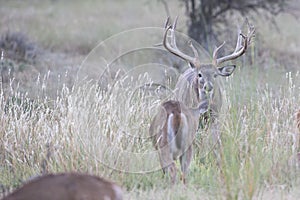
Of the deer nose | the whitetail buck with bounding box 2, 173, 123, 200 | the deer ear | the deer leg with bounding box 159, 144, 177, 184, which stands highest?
the deer ear

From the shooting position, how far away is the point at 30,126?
846 cm

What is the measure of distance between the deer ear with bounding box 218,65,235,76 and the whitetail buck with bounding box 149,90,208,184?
1273 mm

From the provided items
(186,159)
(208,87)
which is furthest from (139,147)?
(208,87)

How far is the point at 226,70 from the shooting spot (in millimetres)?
9141

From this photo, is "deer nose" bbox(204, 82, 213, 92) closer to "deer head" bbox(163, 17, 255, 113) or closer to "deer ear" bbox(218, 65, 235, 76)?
"deer head" bbox(163, 17, 255, 113)

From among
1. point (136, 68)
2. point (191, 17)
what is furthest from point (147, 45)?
point (136, 68)

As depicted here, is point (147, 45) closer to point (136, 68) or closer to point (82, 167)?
point (136, 68)

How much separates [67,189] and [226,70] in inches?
169

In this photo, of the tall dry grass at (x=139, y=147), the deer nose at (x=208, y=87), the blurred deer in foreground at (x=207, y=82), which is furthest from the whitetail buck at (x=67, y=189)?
the deer nose at (x=208, y=87)

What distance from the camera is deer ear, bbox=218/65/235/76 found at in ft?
29.6

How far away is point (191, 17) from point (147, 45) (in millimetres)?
1217

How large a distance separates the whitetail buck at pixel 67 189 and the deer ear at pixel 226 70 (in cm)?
376

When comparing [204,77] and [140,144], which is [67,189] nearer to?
[140,144]

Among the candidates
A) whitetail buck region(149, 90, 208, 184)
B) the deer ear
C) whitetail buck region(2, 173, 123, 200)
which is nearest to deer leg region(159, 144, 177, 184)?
whitetail buck region(149, 90, 208, 184)
